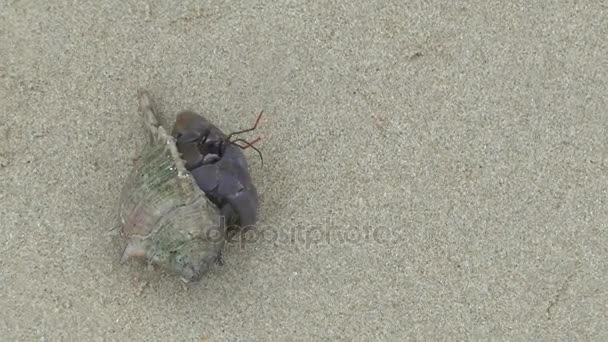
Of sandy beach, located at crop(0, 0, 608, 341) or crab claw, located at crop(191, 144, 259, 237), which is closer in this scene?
crab claw, located at crop(191, 144, 259, 237)

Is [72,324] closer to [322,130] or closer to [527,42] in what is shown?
[322,130]

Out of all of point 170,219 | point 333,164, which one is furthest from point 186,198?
point 333,164

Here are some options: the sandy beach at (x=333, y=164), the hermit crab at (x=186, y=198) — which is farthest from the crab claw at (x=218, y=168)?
the sandy beach at (x=333, y=164)

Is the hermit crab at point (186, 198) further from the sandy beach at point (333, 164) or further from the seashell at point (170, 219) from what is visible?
the sandy beach at point (333, 164)

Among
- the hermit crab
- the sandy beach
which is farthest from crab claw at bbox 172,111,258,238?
the sandy beach

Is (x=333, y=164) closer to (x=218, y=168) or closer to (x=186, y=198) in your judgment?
(x=218, y=168)

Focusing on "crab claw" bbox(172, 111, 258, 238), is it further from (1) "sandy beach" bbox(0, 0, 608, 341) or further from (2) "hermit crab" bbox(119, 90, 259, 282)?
(1) "sandy beach" bbox(0, 0, 608, 341)
